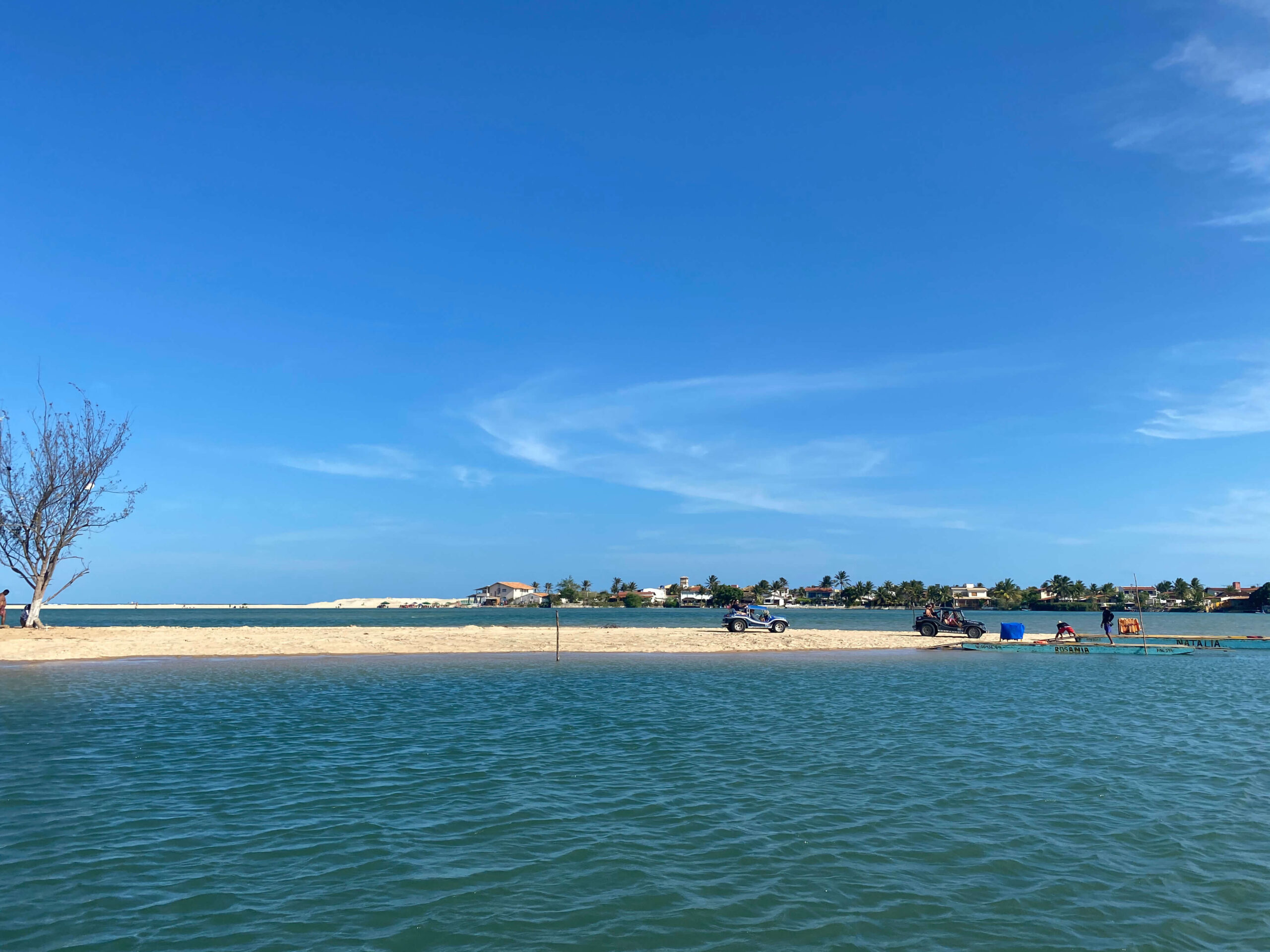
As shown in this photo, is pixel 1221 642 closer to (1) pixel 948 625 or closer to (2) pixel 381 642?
(1) pixel 948 625

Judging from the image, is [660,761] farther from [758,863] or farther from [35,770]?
[35,770]

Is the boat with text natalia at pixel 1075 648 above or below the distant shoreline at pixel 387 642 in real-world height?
below

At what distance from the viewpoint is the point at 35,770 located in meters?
17.1

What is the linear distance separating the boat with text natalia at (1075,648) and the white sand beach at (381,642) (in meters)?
4.37

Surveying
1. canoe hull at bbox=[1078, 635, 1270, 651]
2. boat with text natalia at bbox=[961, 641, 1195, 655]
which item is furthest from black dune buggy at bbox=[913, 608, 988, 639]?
boat with text natalia at bbox=[961, 641, 1195, 655]

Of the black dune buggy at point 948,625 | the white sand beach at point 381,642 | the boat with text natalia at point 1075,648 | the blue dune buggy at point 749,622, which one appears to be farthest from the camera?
the black dune buggy at point 948,625

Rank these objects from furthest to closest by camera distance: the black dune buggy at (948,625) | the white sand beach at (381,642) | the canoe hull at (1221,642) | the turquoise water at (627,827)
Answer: the black dune buggy at (948,625), the canoe hull at (1221,642), the white sand beach at (381,642), the turquoise water at (627,827)

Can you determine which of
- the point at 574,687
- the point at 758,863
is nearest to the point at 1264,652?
the point at 574,687

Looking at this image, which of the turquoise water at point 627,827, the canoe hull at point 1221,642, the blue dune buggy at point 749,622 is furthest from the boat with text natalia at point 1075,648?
the turquoise water at point 627,827

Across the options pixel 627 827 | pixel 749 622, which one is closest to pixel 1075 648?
pixel 749 622

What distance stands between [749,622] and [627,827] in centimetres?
5314

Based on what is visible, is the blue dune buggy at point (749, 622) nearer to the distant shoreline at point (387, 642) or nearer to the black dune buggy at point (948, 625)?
the distant shoreline at point (387, 642)

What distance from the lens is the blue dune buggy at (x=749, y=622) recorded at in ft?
211

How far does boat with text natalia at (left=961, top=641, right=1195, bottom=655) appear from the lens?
5469 cm
